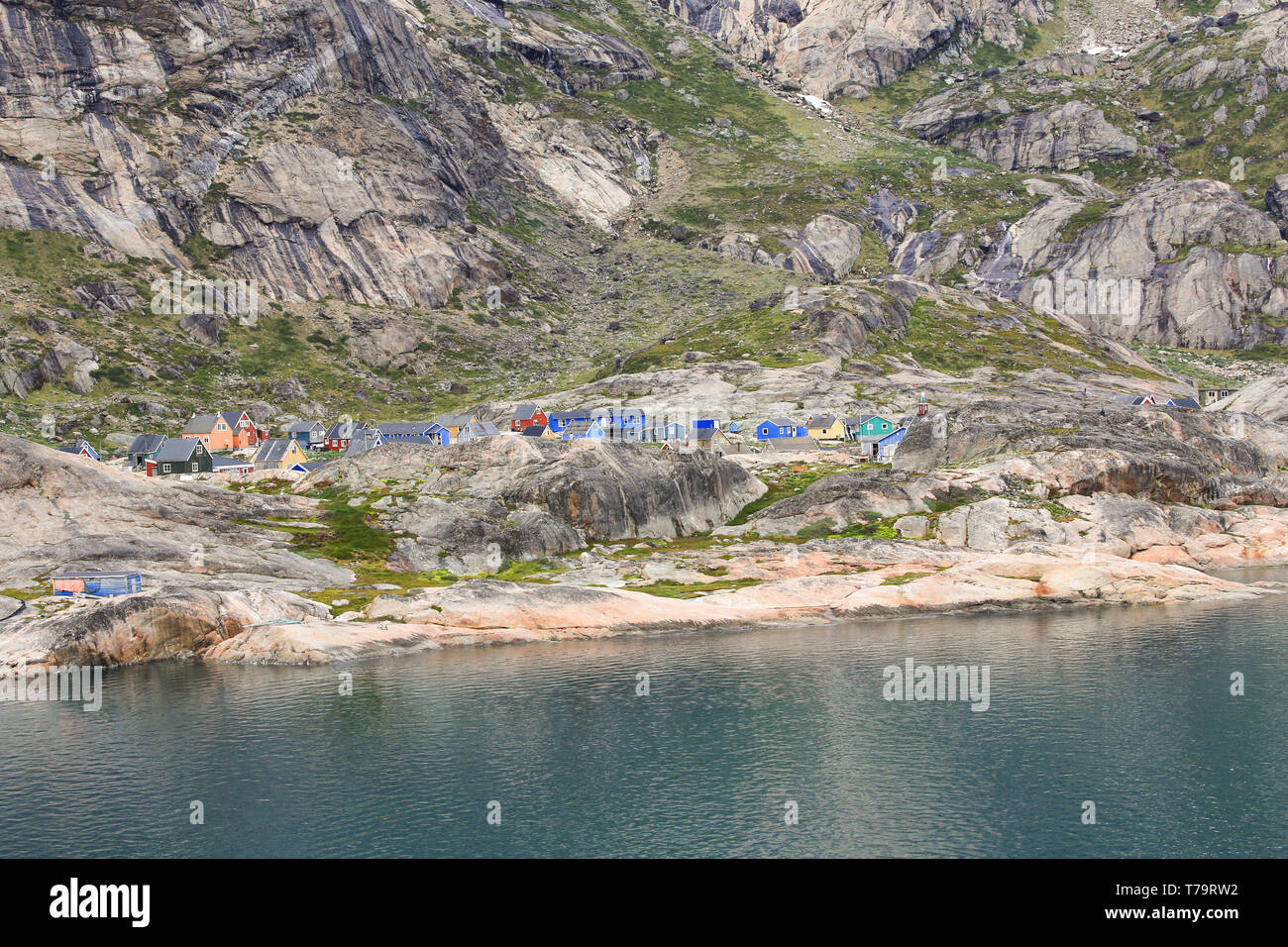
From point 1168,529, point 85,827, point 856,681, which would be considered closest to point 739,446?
point 1168,529

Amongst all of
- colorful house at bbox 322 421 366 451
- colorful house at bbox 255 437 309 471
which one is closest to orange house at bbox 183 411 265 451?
colorful house at bbox 322 421 366 451

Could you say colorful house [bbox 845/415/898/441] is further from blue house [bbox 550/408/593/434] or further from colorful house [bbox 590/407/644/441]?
blue house [bbox 550/408/593/434]

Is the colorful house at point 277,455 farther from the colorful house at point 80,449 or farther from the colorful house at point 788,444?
the colorful house at point 788,444

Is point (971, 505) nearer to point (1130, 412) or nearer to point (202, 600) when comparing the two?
point (1130, 412)

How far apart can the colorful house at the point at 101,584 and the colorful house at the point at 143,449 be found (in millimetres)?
66023

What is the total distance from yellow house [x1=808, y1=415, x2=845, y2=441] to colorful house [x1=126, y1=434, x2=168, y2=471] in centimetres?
10451

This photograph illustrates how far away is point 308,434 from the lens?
167 meters

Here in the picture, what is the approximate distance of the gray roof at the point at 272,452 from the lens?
442ft

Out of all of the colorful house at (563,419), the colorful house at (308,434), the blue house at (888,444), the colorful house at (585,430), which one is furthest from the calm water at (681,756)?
the colorful house at (308,434)

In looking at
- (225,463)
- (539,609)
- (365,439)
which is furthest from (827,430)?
(225,463)

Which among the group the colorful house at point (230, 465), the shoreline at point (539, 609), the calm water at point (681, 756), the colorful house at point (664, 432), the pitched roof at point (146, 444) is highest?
the colorful house at point (664, 432)

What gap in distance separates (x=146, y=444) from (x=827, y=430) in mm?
111549

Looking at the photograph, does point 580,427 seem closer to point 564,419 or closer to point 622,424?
point 564,419

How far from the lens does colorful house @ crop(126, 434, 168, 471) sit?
447ft
